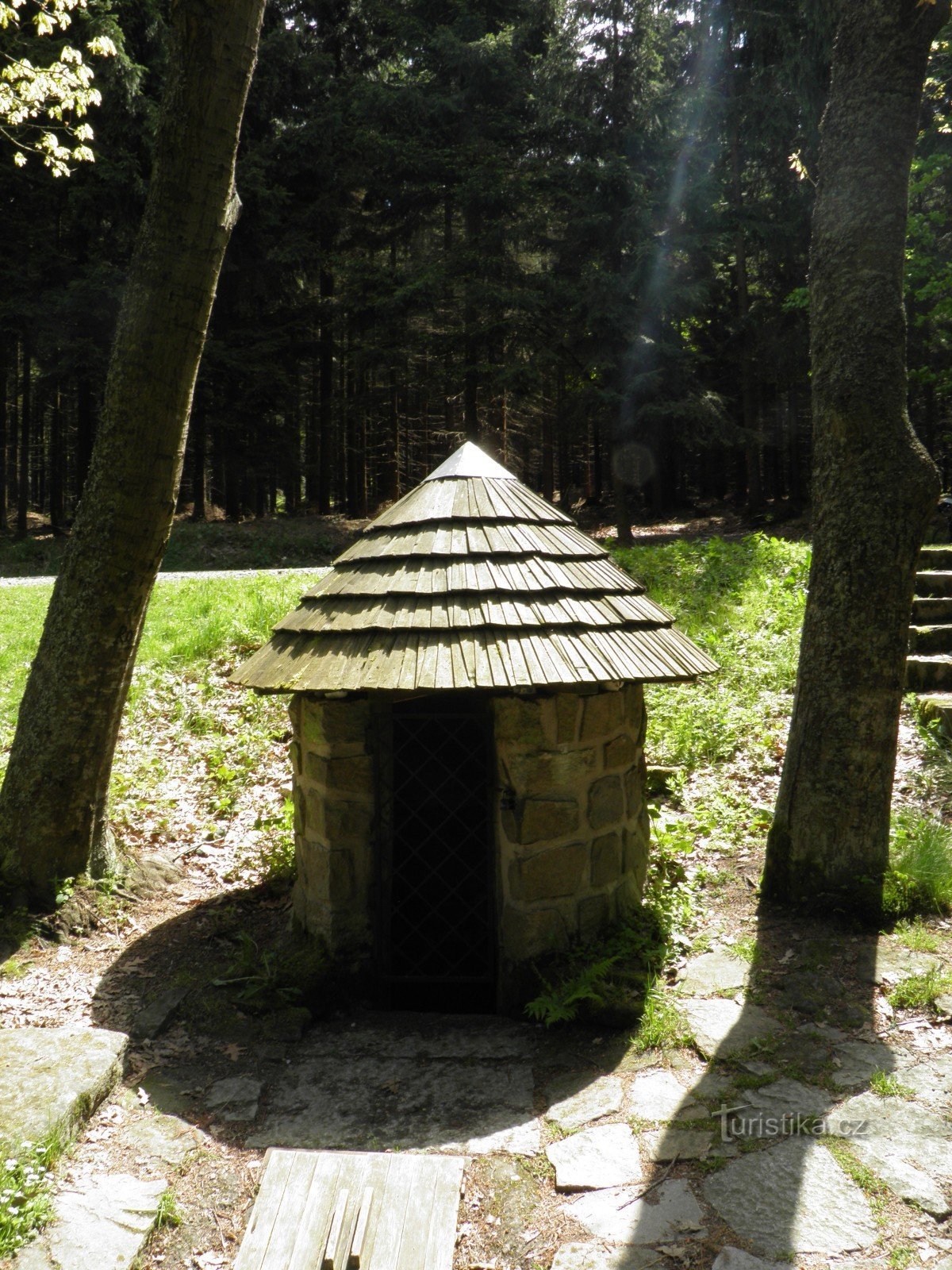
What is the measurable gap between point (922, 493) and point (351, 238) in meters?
17.7

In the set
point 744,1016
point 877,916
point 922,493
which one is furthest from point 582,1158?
point 922,493

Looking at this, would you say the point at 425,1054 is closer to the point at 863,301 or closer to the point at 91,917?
the point at 91,917

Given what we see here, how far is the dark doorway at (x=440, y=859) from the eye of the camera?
4.50 meters

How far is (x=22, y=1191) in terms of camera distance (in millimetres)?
2561

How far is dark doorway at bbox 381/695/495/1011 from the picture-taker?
4.50 meters

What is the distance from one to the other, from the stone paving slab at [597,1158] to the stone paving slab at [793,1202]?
0.26 meters

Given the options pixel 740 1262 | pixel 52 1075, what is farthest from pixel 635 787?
pixel 52 1075

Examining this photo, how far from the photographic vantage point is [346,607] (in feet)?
13.6

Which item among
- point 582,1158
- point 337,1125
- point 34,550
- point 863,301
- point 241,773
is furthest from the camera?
point 34,550

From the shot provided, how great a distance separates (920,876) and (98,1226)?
13.2 feet

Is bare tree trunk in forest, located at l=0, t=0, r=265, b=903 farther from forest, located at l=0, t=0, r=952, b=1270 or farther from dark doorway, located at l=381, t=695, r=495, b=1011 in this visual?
dark doorway, located at l=381, t=695, r=495, b=1011

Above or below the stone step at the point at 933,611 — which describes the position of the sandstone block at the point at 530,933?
below

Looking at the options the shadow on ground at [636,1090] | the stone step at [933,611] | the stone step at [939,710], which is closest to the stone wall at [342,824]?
the shadow on ground at [636,1090]

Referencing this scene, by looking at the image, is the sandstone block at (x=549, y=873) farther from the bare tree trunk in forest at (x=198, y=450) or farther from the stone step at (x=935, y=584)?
the bare tree trunk in forest at (x=198, y=450)
